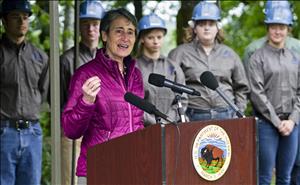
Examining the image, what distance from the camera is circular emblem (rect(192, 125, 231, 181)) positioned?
160 inches

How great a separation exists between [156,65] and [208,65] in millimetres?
490

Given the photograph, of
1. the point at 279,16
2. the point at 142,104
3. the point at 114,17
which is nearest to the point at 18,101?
the point at 114,17

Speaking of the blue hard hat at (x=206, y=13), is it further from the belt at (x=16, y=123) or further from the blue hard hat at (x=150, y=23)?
the belt at (x=16, y=123)

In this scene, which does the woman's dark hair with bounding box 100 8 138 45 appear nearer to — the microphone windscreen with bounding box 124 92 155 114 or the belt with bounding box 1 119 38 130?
the microphone windscreen with bounding box 124 92 155 114

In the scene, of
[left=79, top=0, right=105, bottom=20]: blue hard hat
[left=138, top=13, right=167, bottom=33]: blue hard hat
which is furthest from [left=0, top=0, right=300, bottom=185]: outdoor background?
[left=138, top=13, right=167, bottom=33]: blue hard hat

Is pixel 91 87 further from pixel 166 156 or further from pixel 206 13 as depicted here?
pixel 206 13

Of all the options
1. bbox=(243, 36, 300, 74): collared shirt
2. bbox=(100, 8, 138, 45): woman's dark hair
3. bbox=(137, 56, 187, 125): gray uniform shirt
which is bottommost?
bbox=(137, 56, 187, 125): gray uniform shirt

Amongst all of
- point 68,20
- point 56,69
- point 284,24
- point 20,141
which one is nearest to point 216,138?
point 56,69

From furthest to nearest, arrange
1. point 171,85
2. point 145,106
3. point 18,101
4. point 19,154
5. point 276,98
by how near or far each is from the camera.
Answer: point 276,98 → point 18,101 → point 19,154 → point 171,85 → point 145,106

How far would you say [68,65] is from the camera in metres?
7.48

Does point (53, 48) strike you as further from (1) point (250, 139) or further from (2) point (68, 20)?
(2) point (68, 20)

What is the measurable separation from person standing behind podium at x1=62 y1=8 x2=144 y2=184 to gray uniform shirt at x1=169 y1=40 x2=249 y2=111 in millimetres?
1943

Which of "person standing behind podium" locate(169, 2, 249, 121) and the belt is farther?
"person standing behind podium" locate(169, 2, 249, 121)

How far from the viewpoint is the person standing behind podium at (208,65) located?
6957mm
